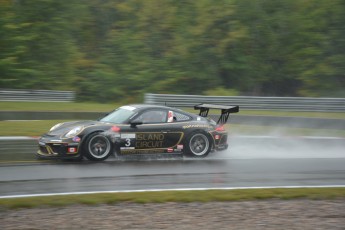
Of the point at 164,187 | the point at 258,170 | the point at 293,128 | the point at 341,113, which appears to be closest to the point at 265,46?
the point at 341,113

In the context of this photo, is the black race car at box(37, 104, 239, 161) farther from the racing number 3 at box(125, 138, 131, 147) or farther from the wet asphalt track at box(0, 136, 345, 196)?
the wet asphalt track at box(0, 136, 345, 196)

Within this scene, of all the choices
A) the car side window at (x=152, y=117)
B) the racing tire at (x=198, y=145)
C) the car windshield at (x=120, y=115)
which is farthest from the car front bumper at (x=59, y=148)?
the racing tire at (x=198, y=145)

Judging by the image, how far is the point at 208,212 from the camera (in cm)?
725

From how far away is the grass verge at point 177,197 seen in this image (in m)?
7.42

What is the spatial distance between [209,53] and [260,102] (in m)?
7.89

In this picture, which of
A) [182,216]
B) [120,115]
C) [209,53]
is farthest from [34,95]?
[182,216]

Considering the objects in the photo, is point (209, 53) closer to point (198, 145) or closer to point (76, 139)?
point (198, 145)

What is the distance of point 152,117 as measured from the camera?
12266mm

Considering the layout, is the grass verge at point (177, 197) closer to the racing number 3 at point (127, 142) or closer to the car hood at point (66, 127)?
the racing number 3 at point (127, 142)

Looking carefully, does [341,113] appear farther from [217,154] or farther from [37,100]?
[37,100]

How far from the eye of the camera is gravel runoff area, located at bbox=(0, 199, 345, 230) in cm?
646

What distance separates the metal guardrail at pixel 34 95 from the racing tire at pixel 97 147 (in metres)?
15.5

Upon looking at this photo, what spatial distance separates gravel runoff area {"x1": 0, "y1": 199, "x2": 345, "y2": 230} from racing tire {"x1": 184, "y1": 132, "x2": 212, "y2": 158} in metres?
4.70

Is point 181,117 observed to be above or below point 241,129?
above
